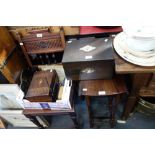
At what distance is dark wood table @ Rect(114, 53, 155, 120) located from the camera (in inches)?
39.7

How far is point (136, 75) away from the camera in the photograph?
1108mm

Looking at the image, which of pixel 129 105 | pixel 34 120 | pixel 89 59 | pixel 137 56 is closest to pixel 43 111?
pixel 34 120

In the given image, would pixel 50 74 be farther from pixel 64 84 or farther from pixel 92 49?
pixel 92 49

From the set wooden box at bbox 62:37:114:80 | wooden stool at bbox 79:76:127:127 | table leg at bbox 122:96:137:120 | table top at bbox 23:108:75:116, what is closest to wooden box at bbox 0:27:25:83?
table top at bbox 23:108:75:116

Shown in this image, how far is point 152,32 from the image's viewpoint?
91 cm

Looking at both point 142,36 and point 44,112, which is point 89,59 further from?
point 44,112

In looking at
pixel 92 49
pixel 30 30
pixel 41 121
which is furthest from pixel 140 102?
pixel 30 30

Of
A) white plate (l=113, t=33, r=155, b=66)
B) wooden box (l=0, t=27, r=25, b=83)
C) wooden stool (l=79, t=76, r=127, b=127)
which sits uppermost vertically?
white plate (l=113, t=33, r=155, b=66)

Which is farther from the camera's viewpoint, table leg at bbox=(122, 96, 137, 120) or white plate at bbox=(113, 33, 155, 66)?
table leg at bbox=(122, 96, 137, 120)

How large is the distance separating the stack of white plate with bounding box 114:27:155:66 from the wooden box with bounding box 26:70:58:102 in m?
0.59

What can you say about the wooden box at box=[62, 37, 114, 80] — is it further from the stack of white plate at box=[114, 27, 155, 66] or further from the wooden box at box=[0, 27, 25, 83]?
the wooden box at box=[0, 27, 25, 83]

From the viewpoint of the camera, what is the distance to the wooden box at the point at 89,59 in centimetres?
115

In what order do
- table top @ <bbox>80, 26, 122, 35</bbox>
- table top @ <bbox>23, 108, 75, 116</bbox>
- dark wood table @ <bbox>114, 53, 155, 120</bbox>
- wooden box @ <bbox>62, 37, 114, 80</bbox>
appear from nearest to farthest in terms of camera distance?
dark wood table @ <bbox>114, 53, 155, 120</bbox> < wooden box @ <bbox>62, 37, 114, 80</bbox> < table top @ <bbox>80, 26, 122, 35</bbox> < table top @ <bbox>23, 108, 75, 116</bbox>
